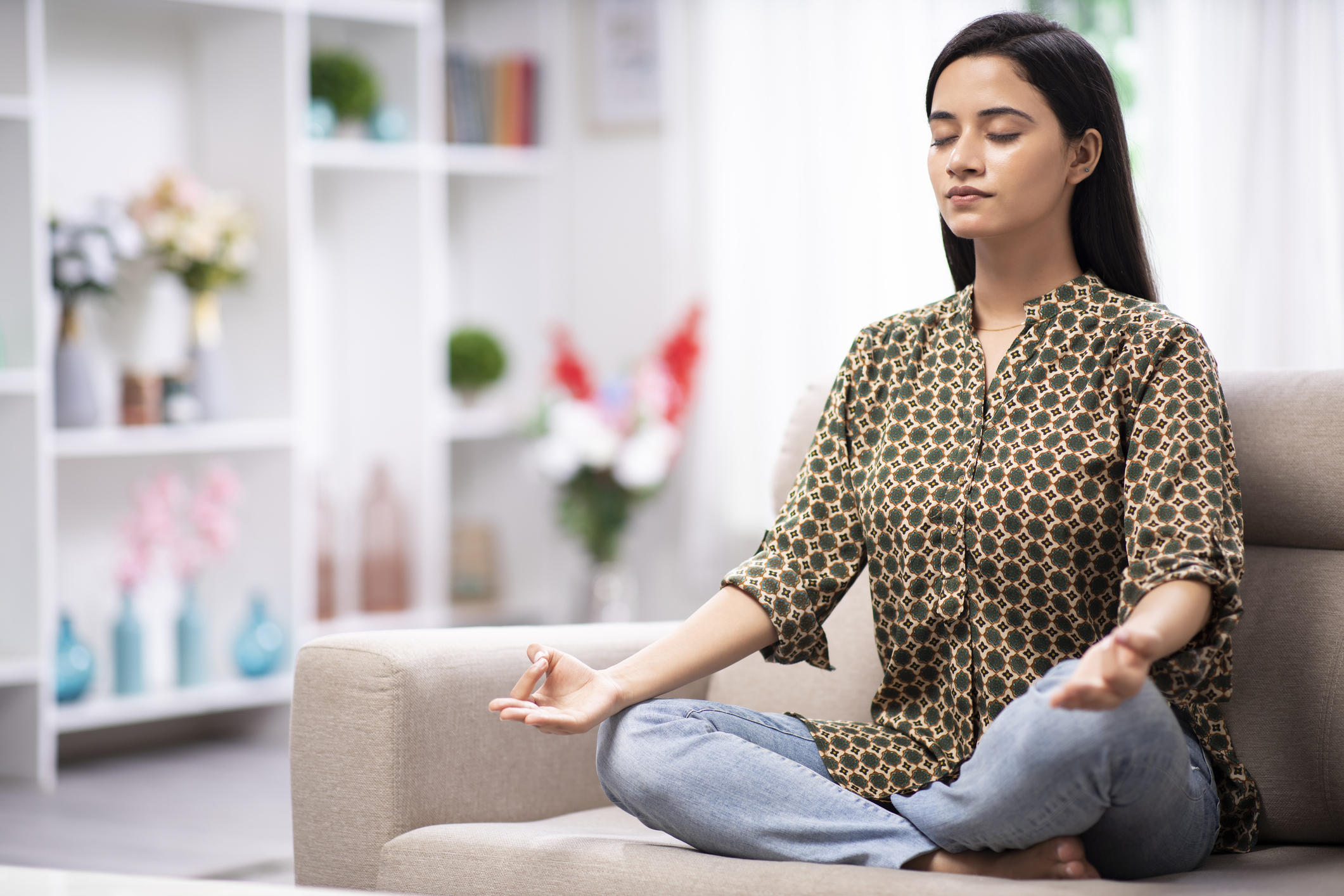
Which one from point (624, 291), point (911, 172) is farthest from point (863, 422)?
point (624, 291)

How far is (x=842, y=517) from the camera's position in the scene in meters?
1.63

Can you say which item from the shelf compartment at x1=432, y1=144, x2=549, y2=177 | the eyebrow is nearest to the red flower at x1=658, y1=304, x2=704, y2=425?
the shelf compartment at x1=432, y1=144, x2=549, y2=177

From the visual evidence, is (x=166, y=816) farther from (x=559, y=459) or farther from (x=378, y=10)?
(x=378, y=10)

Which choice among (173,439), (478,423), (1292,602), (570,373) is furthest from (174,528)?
(1292,602)

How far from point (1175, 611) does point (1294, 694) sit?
0.39 m

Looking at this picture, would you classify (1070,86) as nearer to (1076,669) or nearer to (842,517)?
(842,517)

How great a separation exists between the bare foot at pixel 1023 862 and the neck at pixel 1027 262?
22.2 inches

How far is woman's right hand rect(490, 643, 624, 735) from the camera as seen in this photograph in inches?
56.5

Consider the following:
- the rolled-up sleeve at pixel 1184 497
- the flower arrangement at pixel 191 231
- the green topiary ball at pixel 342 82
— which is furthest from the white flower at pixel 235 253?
the rolled-up sleeve at pixel 1184 497

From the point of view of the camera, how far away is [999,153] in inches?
60.2

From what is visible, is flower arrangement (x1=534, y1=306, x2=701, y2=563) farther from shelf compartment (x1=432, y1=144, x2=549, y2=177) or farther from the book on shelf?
the book on shelf

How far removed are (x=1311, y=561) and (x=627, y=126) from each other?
2856mm

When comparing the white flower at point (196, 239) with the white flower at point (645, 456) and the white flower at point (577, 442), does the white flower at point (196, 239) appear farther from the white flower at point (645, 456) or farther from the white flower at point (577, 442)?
the white flower at point (645, 456)

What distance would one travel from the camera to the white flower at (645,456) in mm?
3771
